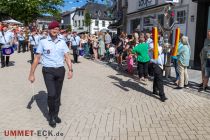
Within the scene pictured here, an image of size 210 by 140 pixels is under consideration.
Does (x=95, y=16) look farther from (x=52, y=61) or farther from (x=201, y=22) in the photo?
(x=52, y=61)

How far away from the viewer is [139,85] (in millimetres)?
9828

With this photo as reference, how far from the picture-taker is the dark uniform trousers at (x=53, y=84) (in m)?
→ 5.58

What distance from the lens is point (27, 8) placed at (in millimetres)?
39250

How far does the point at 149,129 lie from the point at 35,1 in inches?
1435

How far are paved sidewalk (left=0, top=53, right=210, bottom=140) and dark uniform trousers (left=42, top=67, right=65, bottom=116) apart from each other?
0.41 meters

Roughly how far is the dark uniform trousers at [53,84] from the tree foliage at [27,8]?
114 feet

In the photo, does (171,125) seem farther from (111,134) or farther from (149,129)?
(111,134)

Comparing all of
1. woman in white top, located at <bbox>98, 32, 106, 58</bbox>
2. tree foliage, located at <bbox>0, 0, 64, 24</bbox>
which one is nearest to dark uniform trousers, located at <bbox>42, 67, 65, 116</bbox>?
woman in white top, located at <bbox>98, 32, 106, 58</bbox>

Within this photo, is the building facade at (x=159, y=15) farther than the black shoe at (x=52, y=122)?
Yes

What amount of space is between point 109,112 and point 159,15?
12540mm

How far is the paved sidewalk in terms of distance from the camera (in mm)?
5340

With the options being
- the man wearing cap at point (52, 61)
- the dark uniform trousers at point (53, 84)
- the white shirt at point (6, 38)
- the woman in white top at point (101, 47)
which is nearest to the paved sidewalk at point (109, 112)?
the dark uniform trousers at point (53, 84)

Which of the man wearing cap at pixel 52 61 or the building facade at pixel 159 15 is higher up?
the building facade at pixel 159 15

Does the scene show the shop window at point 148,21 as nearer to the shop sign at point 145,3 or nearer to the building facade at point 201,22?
the shop sign at point 145,3
